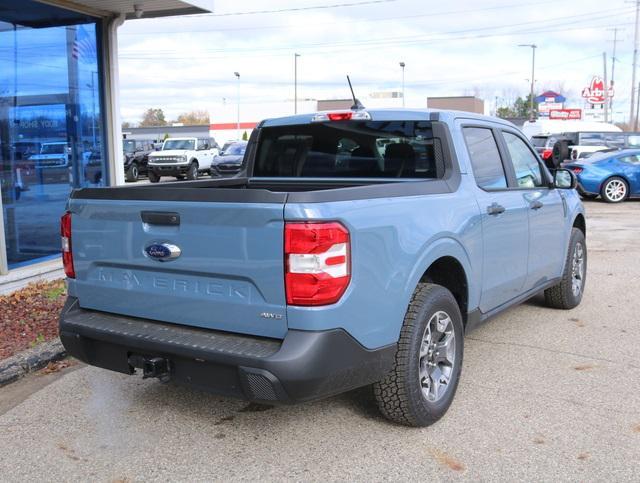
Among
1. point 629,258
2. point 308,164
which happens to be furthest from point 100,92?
Result: point 629,258

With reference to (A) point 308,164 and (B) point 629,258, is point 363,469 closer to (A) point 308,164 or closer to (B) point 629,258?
(A) point 308,164

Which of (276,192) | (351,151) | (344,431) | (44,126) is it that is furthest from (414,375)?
(44,126)

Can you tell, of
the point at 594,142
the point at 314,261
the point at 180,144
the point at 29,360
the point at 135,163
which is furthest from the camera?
the point at 180,144

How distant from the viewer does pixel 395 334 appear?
3465mm

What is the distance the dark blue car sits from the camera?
1716 centimetres

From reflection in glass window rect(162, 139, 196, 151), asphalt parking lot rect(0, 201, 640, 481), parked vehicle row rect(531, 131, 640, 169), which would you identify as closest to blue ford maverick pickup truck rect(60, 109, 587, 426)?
asphalt parking lot rect(0, 201, 640, 481)

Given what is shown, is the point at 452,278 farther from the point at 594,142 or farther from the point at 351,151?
the point at 594,142

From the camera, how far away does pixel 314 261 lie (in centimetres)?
302

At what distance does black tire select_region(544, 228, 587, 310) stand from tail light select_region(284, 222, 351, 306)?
375cm

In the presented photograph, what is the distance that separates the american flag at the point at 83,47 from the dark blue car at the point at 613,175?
43.1ft

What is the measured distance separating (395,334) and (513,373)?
1657mm

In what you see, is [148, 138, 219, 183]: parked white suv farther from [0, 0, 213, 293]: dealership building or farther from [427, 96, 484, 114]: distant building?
[427, 96, 484, 114]: distant building

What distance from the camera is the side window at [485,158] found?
4574 millimetres

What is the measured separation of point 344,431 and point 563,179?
345cm
